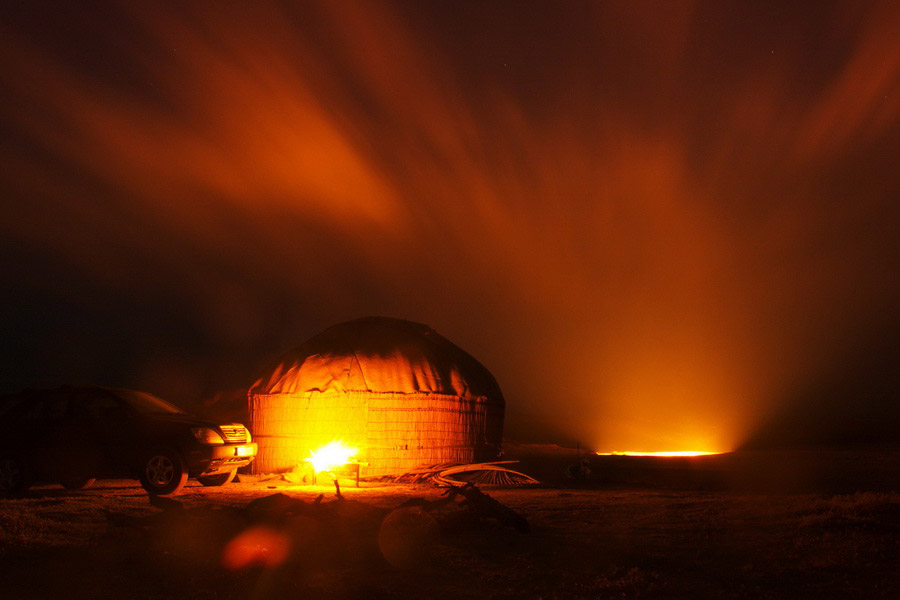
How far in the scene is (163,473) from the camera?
1198 cm

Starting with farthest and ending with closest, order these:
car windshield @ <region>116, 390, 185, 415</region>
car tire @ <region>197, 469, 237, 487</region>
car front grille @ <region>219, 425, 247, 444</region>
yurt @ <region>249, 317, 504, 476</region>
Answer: yurt @ <region>249, 317, 504, 476</region>
car tire @ <region>197, 469, 237, 487</region>
car front grille @ <region>219, 425, 247, 444</region>
car windshield @ <region>116, 390, 185, 415</region>

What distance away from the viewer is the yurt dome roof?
17000 millimetres

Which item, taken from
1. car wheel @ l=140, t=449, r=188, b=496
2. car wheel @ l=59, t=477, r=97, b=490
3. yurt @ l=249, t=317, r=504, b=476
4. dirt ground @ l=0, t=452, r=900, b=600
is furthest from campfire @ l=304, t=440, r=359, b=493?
dirt ground @ l=0, t=452, r=900, b=600

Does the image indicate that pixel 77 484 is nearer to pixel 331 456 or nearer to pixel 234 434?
pixel 234 434

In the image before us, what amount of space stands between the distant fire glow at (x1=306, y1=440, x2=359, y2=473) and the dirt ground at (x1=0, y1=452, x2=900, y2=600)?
17.9 ft

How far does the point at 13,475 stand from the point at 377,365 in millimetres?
7613

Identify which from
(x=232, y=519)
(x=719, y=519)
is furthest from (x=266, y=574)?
(x=719, y=519)

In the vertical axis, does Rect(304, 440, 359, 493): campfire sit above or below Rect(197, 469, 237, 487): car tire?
above

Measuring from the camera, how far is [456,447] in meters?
17.5

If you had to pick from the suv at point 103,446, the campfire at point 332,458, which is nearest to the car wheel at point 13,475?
the suv at point 103,446

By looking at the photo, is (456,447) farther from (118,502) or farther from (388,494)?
(118,502)

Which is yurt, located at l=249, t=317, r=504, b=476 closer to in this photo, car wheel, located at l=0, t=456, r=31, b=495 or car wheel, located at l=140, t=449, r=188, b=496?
car wheel, located at l=140, t=449, r=188, b=496

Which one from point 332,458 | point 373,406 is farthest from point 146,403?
point 373,406

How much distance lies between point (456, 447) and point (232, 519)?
989cm
